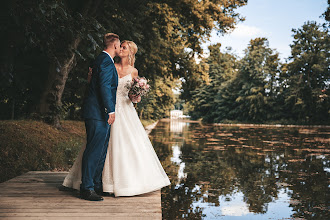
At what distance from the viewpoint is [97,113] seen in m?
4.71

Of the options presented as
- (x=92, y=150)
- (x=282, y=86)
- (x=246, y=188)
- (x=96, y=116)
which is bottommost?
(x=246, y=188)

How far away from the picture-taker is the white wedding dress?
4.97m

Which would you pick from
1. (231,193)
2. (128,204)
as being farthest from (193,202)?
(128,204)

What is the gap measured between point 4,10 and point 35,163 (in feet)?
19.5

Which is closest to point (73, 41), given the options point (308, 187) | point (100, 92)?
point (100, 92)

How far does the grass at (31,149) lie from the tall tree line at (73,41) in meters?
1.16

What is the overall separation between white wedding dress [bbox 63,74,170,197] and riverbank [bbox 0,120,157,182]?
3.38m

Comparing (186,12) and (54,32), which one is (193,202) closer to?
(54,32)

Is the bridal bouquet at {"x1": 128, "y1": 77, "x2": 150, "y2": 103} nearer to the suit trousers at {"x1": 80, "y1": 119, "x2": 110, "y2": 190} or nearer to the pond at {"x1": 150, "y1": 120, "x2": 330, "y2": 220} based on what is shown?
the suit trousers at {"x1": 80, "y1": 119, "x2": 110, "y2": 190}

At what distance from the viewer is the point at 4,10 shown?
125 inches

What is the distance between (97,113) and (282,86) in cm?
6145

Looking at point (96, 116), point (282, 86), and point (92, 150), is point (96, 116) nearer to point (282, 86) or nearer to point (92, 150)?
point (92, 150)

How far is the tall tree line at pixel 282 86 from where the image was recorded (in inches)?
2186

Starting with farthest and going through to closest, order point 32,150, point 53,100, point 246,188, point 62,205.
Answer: point 53,100, point 32,150, point 246,188, point 62,205
